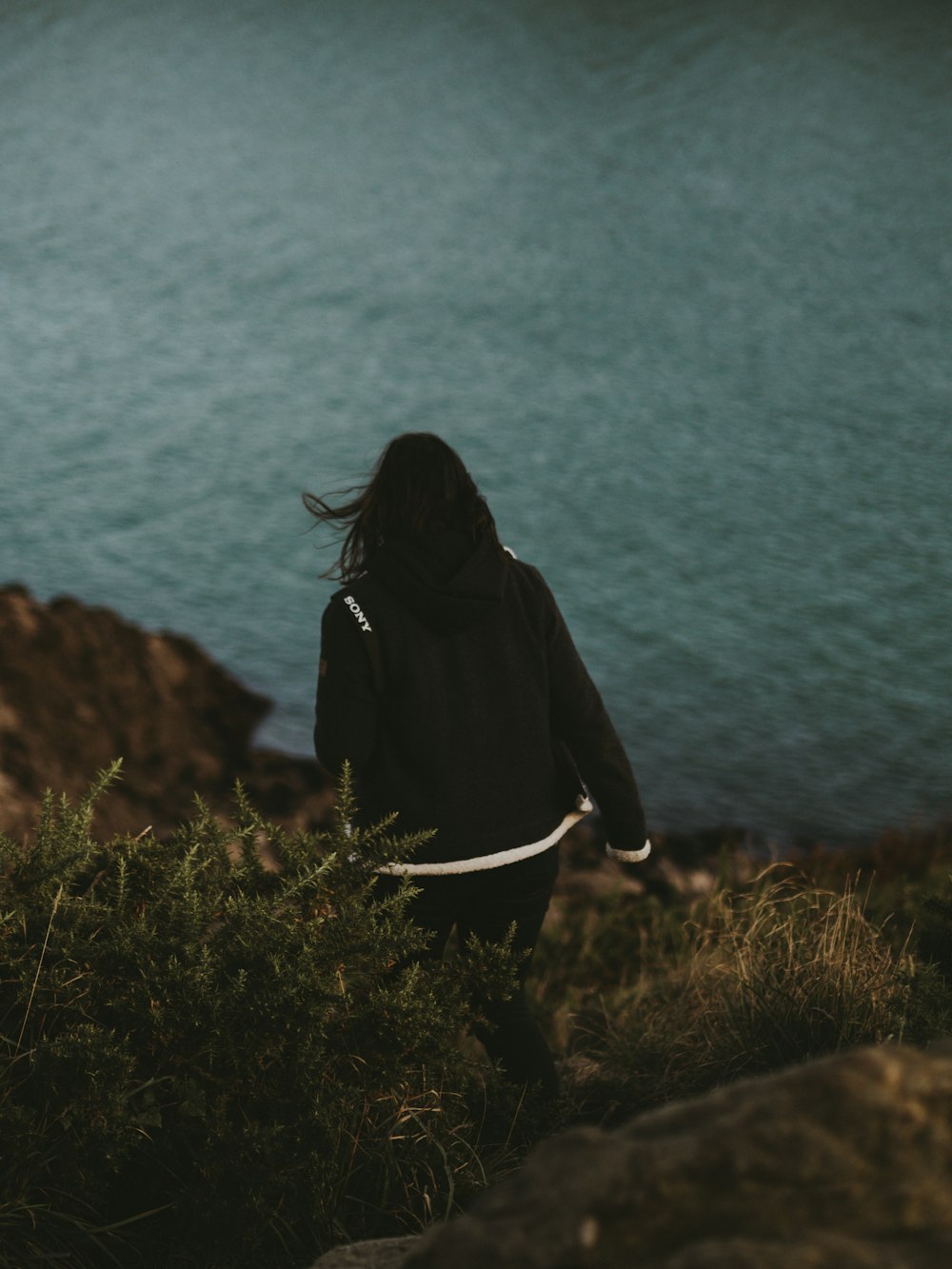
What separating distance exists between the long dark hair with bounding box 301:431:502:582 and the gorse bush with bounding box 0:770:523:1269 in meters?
0.56

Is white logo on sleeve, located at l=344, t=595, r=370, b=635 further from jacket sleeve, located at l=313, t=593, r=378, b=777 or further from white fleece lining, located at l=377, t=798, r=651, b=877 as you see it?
white fleece lining, located at l=377, t=798, r=651, b=877

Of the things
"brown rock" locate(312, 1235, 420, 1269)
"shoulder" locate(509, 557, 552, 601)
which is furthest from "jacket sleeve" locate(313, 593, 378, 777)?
"brown rock" locate(312, 1235, 420, 1269)

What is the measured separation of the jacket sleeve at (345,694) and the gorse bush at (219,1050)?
4.1 inches

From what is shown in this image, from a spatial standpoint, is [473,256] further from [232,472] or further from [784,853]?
[784,853]

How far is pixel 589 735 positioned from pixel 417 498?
0.65 metres

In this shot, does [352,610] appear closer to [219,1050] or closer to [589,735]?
[589,735]

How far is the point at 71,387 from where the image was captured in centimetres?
2086

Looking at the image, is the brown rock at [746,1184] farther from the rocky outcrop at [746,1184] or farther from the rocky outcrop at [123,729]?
the rocky outcrop at [123,729]

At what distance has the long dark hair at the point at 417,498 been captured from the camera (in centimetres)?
255

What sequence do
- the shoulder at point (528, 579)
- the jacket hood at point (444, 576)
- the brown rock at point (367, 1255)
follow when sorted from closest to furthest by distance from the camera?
the brown rock at point (367, 1255) < the jacket hood at point (444, 576) < the shoulder at point (528, 579)

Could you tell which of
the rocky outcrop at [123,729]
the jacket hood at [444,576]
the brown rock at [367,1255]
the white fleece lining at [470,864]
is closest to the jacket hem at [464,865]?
the white fleece lining at [470,864]

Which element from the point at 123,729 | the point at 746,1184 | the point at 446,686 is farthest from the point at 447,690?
the point at 123,729

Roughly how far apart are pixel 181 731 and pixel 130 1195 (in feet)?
23.0

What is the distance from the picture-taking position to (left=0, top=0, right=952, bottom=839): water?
1258 centimetres
